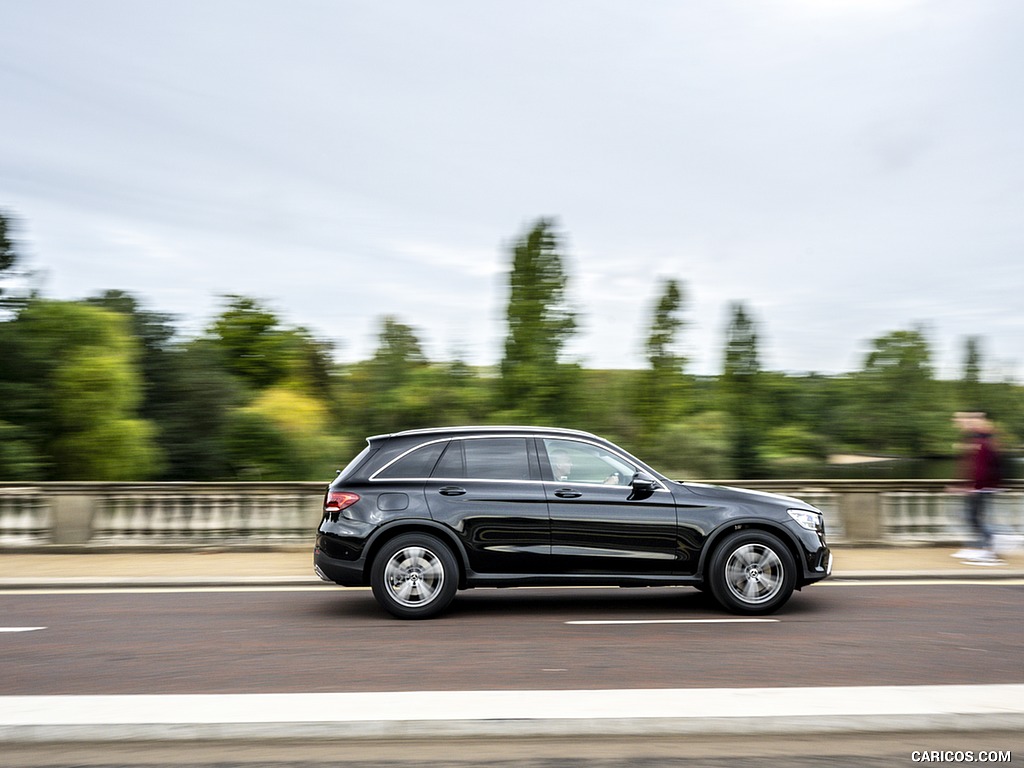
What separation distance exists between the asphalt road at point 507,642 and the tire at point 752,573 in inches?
7.3

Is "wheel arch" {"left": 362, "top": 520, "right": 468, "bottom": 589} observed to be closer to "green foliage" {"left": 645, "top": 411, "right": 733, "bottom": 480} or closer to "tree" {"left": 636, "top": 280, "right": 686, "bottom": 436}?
"green foliage" {"left": 645, "top": 411, "right": 733, "bottom": 480}

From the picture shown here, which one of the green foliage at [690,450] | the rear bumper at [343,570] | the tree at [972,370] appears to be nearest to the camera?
the rear bumper at [343,570]

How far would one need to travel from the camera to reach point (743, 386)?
278 ft

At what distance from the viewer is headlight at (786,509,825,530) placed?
8.52 m

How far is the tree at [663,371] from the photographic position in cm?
5903

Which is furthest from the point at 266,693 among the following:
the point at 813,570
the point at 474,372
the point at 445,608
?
the point at 474,372

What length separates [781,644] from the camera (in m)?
7.20

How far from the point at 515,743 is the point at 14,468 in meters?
35.7

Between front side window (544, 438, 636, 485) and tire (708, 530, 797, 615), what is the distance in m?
1.11

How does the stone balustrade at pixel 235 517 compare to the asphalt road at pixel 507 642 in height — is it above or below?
above

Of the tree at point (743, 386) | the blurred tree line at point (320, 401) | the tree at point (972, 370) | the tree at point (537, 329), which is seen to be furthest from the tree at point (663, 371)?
the tree at point (972, 370)

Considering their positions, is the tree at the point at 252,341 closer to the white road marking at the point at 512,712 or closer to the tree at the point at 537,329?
the tree at the point at 537,329

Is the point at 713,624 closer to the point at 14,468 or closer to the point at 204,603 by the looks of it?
the point at 204,603

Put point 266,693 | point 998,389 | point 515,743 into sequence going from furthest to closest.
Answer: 1. point 998,389
2. point 266,693
3. point 515,743
